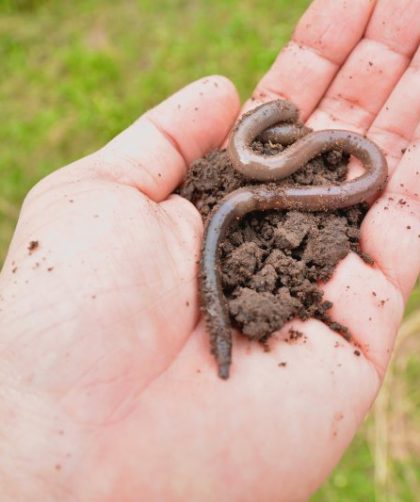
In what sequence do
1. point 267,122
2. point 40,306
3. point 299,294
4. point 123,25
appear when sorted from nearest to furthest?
point 40,306 < point 299,294 < point 267,122 < point 123,25

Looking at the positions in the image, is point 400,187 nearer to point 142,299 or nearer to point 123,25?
point 142,299

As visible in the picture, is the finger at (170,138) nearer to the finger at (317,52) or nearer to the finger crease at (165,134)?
the finger crease at (165,134)

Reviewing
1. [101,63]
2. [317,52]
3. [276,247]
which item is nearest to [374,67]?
[317,52]

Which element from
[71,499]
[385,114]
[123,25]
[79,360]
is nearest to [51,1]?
[123,25]

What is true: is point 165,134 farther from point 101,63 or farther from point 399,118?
point 101,63

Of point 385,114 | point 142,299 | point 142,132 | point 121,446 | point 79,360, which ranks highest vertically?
point 385,114
